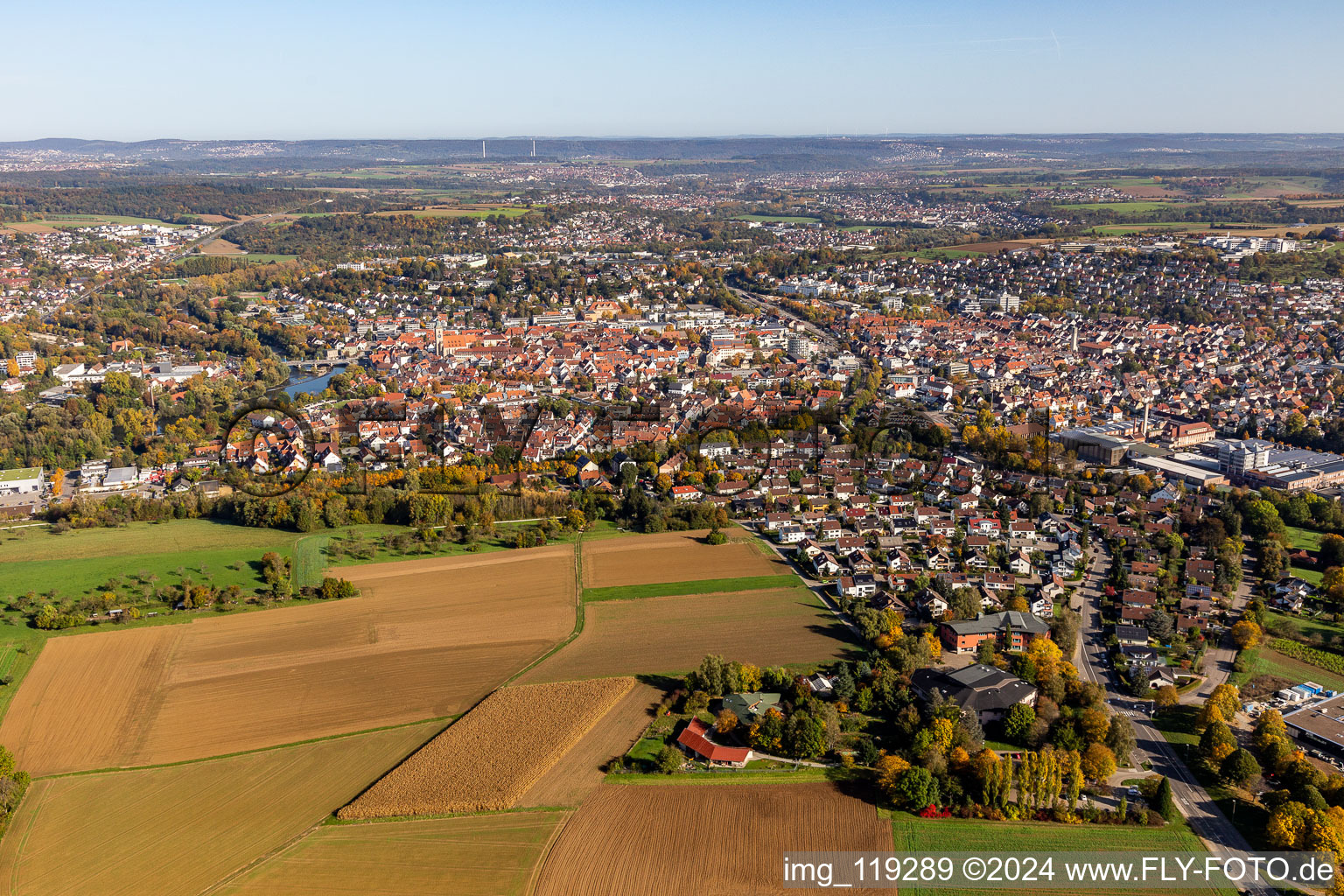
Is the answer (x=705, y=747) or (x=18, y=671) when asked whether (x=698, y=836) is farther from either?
(x=18, y=671)

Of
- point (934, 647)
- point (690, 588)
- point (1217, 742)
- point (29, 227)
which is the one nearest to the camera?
point (1217, 742)

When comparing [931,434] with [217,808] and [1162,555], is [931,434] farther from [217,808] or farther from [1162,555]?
[217,808]

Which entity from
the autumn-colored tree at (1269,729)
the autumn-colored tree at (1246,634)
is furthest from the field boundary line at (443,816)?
the autumn-colored tree at (1246,634)

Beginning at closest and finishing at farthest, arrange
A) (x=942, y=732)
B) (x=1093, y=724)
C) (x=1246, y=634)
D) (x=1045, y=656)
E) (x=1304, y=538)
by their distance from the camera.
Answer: (x=942, y=732)
(x=1093, y=724)
(x=1045, y=656)
(x=1246, y=634)
(x=1304, y=538)

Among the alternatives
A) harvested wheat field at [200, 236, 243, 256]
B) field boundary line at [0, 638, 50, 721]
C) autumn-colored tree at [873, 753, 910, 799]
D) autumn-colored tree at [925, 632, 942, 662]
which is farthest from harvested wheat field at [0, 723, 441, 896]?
harvested wheat field at [200, 236, 243, 256]

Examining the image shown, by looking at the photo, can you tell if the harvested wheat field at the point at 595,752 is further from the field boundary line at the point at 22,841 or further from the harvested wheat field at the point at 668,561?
the field boundary line at the point at 22,841

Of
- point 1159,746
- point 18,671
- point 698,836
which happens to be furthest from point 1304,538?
point 18,671

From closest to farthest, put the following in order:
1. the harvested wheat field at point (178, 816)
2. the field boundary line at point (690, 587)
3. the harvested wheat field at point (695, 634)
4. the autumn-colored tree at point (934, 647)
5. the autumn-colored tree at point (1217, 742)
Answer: the harvested wheat field at point (178, 816) → the autumn-colored tree at point (1217, 742) → the autumn-colored tree at point (934, 647) → the harvested wheat field at point (695, 634) → the field boundary line at point (690, 587)
